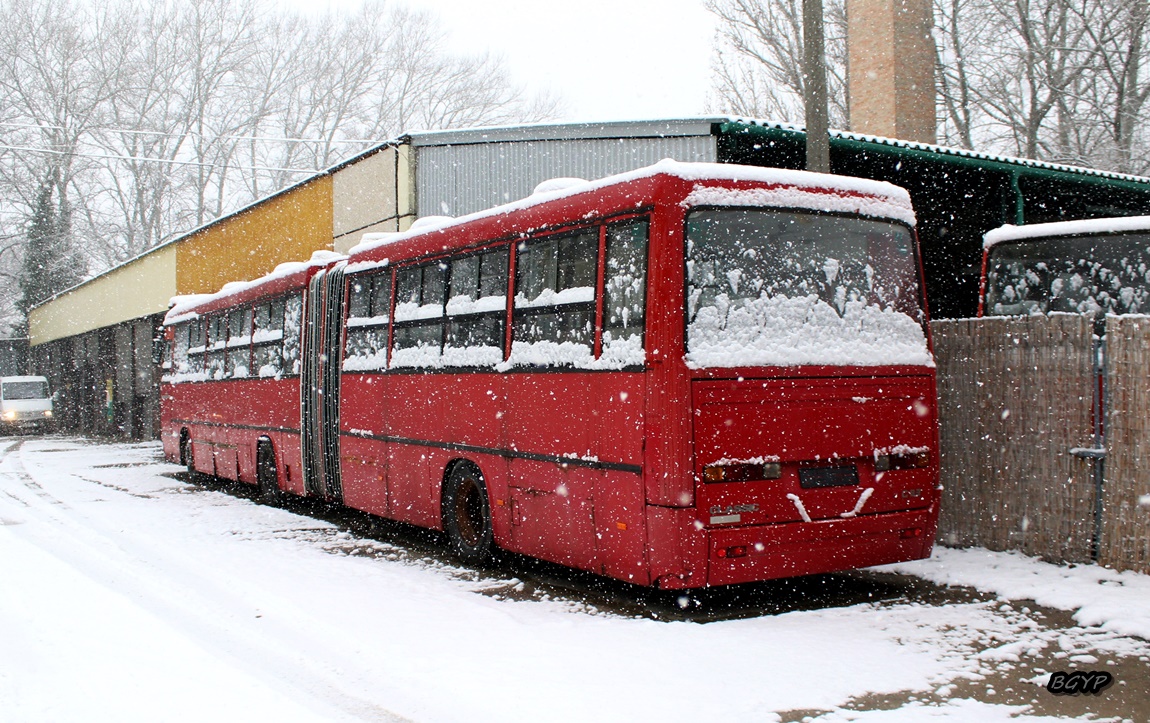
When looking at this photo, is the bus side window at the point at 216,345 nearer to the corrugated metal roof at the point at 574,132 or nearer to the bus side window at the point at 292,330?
the bus side window at the point at 292,330

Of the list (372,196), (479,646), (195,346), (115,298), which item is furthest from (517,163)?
(115,298)

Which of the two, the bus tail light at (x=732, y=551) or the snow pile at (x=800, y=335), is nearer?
the bus tail light at (x=732, y=551)

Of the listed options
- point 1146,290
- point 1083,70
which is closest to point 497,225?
point 1146,290

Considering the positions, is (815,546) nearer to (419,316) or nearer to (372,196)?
(419,316)

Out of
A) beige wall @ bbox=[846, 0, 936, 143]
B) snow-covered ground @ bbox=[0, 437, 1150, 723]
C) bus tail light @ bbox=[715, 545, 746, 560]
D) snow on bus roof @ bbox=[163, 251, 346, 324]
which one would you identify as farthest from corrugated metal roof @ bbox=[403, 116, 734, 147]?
beige wall @ bbox=[846, 0, 936, 143]

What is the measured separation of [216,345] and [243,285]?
1460mm

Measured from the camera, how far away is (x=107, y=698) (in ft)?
18.0

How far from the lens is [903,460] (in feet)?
24.6

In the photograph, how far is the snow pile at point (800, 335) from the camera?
6863 millimetres

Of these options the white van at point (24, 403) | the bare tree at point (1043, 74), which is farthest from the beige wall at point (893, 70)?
the white van at point (24, 403)

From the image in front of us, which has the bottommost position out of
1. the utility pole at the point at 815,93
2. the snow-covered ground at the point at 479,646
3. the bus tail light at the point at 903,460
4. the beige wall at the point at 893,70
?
the snow-covered ground at the point at 479,646

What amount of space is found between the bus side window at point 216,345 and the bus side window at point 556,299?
944 centimetres

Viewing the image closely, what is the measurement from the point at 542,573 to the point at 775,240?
3574 mm

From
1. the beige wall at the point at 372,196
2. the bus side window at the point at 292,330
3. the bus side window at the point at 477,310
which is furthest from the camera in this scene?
the beige wall at the point at 372,196
